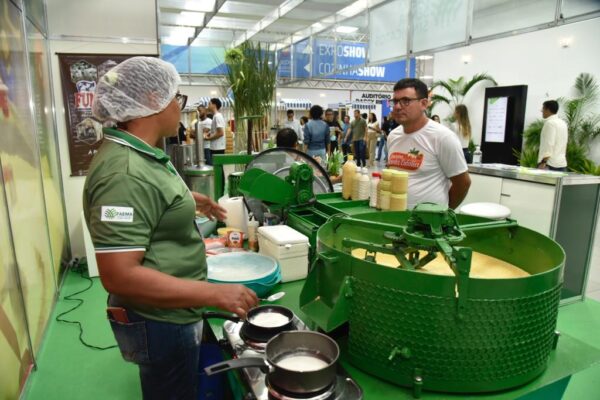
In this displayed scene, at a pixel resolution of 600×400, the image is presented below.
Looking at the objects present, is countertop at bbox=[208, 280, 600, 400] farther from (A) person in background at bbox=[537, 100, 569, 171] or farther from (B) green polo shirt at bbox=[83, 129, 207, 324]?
(A) person in background at bbox=[537, 100, 569, 171]

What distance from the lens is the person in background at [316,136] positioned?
7578 mm

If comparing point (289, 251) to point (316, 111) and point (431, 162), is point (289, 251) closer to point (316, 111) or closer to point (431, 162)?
point (431, 162)

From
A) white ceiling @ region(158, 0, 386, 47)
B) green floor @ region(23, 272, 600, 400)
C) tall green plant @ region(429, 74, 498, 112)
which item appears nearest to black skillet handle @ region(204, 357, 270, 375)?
green floor @ region(23, 272, 600, 400)

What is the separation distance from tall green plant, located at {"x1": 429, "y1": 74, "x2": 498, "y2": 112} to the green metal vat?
8.24m

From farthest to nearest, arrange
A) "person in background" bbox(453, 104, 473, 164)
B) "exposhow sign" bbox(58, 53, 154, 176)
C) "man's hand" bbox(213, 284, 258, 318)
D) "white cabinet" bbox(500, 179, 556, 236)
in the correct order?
"person in background" bbox(453, 104, 473, 164)
"exposhow sign" bbox(58, 53, 154, 176)
"white cabinet" bbox(500, 179, 556, 236)
"man's hand" bbox(213, 284, 258, 318)

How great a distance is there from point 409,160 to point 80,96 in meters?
3.34

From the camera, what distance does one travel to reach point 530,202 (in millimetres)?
3682

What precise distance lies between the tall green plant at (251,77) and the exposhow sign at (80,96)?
114cm

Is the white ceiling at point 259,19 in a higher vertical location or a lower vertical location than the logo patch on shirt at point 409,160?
higher

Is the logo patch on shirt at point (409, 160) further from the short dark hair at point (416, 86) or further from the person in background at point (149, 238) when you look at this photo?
the person in background at point (149, 238)

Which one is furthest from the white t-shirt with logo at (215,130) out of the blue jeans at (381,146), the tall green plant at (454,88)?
the blue jeans at (381,146)

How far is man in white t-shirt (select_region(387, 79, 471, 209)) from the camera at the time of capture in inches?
103

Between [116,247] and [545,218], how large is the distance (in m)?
3.56

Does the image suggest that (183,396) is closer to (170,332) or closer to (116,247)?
(170,332)
